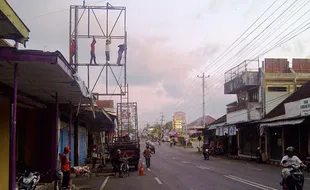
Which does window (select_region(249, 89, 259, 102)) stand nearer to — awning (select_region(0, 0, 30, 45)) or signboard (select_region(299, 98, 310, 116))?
signboard (select_region(299, 98, 310, 116))

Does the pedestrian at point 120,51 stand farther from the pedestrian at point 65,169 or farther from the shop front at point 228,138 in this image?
the shop front at point 228,138

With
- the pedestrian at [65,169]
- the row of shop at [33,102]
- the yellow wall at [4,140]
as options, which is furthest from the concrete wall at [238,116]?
the yellow wall at [4,140]

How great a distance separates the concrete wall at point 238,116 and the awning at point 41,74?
31579mm

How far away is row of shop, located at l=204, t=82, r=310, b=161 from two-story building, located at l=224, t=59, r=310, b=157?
106 millimetres

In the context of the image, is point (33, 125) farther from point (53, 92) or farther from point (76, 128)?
point (76, 128)

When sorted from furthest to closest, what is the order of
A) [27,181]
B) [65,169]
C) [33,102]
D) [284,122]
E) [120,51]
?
[284,122], [120,51], [33,102], [65,169], [27,181]

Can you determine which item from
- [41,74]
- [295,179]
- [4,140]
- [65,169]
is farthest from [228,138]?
[41,74]

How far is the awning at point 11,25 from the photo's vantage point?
24.6 ft

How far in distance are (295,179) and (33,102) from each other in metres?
9.97

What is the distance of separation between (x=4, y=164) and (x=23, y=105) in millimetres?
3615

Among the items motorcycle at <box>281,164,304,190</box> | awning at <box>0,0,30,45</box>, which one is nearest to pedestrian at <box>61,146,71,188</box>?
awning at <box>0,0,30,45</box>

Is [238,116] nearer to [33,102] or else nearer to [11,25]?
[33,102]

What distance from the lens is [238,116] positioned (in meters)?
47.1

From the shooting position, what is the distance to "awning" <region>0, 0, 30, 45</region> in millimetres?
7504
